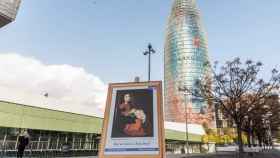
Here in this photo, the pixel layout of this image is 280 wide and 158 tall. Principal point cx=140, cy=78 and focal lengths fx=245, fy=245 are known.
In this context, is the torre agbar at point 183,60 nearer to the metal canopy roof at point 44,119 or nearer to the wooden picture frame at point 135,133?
the metal canopy roof at point 44,119

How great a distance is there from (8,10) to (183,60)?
133409 millimetres

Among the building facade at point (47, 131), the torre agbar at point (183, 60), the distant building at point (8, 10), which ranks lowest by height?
the building facade at point (47, 131)

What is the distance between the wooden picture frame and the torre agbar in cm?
12344

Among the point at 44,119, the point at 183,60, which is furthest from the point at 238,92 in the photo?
the point at 183,60

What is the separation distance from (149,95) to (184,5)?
15708 centimetres

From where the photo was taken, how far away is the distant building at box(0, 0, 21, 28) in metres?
5.16

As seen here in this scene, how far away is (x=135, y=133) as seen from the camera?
558 cm

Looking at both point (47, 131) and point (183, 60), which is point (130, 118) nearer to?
point (47, 131)

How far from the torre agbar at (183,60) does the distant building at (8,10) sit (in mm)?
124575

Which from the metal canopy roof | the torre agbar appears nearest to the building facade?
the metal canopy roof

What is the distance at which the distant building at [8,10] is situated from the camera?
5.16 metres

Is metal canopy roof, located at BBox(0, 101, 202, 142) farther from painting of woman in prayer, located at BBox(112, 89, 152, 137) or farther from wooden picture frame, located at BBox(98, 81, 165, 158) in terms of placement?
painting of woman in prayer, located at BBox(112, 89, 152, 137)

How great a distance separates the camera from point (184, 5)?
153 metres

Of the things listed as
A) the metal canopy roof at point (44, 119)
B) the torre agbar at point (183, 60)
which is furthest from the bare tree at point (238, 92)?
the torre agbar at point (183, 60)
